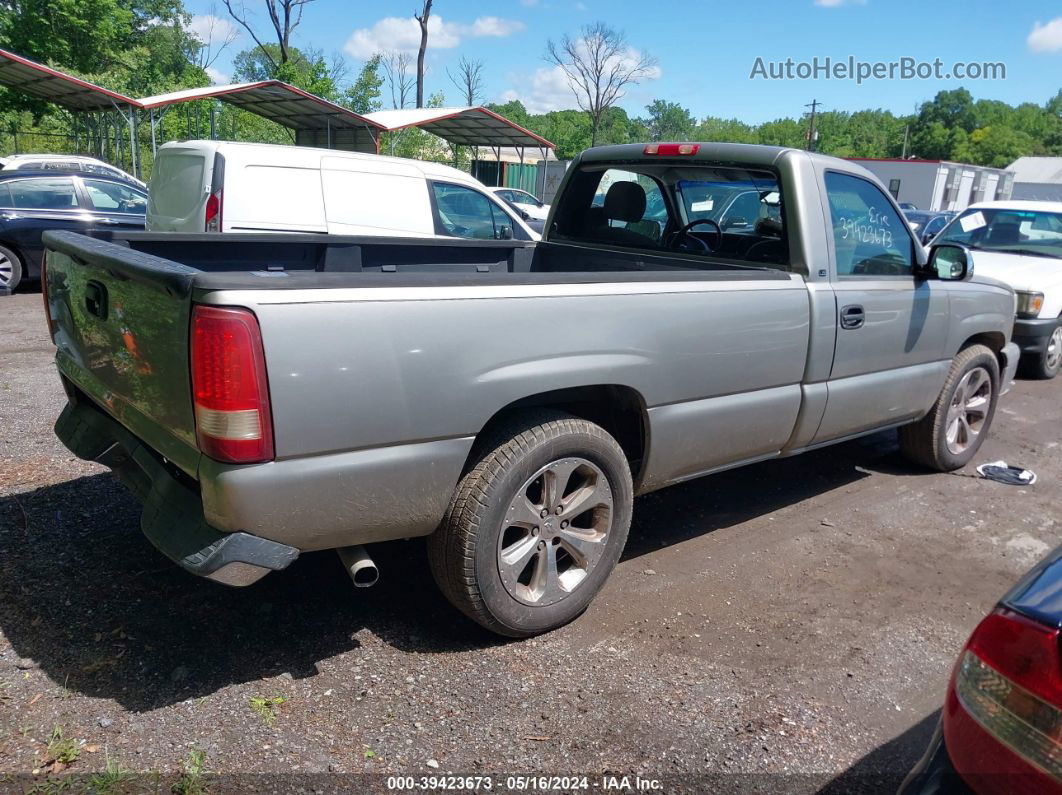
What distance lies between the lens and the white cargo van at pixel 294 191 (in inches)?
291

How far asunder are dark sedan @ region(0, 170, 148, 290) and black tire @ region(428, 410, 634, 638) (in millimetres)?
9105

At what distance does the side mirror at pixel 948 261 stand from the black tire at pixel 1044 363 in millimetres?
4539

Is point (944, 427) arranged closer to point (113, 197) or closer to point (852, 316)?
point (852, 316)

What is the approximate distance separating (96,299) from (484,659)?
1.94m

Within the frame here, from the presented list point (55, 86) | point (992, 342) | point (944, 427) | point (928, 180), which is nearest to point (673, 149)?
point (944, 427)

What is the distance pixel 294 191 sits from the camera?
7.67m

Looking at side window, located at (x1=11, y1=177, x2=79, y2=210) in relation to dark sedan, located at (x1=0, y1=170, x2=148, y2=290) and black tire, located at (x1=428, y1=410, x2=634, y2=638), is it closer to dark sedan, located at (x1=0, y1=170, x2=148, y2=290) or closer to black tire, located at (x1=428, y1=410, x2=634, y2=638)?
dark sedan, located at (x1=0, y1=170, x2=148, y2=290)

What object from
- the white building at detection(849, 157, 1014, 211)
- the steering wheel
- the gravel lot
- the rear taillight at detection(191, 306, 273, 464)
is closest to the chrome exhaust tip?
the gravel lot

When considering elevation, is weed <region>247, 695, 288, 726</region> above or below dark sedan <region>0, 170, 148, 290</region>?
below

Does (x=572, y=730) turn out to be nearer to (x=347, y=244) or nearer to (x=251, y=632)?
(x=251, y=632)

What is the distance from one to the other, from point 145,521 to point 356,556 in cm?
71

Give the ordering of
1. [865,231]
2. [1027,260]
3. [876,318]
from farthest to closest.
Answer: [1027,260] < [865,231] < [876,318]

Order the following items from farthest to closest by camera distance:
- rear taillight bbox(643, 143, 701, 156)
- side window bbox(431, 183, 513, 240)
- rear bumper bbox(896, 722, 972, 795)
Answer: side window bbox(431, 183, 513, 240) → rear taillight bbox(643, 143, 701, 156) → rear bumper bbox(896, 722, 972, 795)

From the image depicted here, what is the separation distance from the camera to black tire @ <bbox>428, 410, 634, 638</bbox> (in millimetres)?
2992
